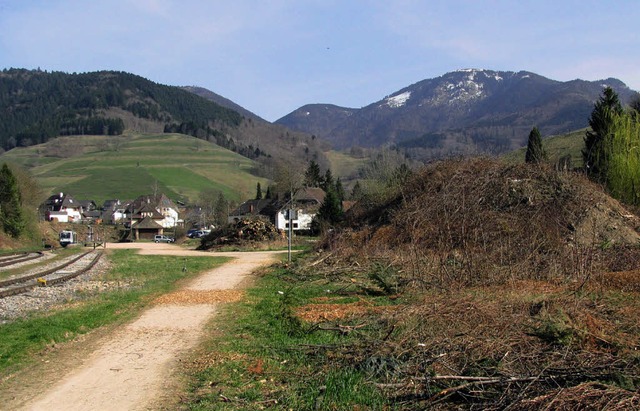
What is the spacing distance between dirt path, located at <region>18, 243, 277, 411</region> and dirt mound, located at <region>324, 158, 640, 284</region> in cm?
525

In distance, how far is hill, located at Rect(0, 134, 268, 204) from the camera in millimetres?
132600

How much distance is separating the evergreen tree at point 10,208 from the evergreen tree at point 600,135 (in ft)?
161

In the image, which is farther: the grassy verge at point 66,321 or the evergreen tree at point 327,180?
the evergreen tree at point 327,180

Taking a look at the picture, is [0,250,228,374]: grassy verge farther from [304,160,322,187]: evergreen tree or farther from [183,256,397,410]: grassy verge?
[304,160,322,187]: evergreen tree

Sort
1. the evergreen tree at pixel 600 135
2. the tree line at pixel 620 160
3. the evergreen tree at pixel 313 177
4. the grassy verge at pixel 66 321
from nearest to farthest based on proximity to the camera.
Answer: the grassy verge at pixel 66 321 → the tree line at pixel 620 160 → the evergreen tree at pixel 600 135 → the evergreen tree at pixel 313 177

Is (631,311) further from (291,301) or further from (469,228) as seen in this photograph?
(469,228)

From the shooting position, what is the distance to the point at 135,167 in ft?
486

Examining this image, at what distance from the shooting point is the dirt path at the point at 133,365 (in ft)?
19.8

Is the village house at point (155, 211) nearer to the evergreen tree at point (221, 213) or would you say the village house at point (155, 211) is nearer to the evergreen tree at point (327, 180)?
the evergreen tree at point (221, 213)

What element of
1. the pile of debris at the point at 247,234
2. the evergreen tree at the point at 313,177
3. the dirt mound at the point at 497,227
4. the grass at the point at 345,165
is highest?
the grass at the point at 345,165

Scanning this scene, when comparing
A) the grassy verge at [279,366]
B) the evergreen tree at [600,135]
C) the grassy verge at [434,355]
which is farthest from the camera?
the evergreen tree at [600,135]

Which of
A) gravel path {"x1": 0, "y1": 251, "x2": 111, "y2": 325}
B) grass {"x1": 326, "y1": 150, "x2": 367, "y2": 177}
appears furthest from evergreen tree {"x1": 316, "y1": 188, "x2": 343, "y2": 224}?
grass {"x1": 326, "y1": 150, "x2": 367, "y2": 177}

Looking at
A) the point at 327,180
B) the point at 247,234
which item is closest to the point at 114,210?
the point at 327,180

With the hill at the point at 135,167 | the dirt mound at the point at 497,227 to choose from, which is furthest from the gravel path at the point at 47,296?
the hill at the point at 135,167
